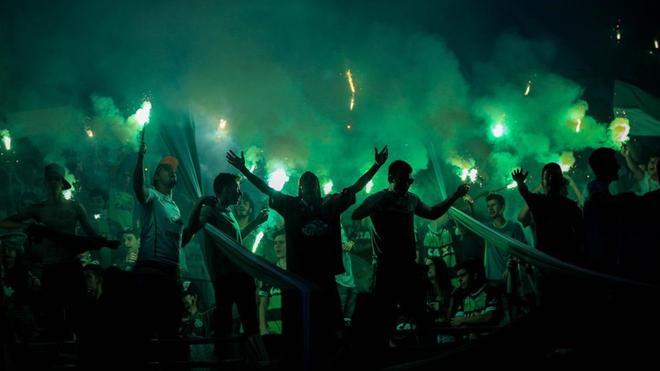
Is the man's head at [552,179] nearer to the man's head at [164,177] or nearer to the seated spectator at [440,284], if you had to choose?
the seated spectator at [440,284]

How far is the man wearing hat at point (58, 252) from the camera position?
5164mm

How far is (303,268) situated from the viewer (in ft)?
16.1

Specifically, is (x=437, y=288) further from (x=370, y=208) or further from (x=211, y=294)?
(x=211, y=294)

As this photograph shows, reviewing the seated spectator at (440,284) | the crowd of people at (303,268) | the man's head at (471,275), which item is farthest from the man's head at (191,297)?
the man's head at (471,275)

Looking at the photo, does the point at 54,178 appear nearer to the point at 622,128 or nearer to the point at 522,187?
the point at 522,187

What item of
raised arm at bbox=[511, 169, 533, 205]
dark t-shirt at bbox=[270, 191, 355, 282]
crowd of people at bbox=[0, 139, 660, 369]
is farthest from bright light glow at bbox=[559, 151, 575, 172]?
dark t-shirt at bbox=[270, 191, 355, 282]

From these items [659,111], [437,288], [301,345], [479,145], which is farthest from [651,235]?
[479,145]

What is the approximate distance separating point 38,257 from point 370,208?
4410mm

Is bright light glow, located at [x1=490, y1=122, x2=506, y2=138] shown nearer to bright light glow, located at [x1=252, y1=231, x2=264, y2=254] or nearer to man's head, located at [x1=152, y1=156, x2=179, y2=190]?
bright light glow, located at [x1=252, y1=231, x2=264, y2=254]

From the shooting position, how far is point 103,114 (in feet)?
50.2

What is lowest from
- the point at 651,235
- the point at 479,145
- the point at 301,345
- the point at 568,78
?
the point at 301,345

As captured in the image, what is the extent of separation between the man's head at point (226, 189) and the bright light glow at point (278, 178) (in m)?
10.1

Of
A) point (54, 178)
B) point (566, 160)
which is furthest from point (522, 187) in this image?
point (566, 160)

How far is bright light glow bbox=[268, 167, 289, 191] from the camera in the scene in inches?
642
